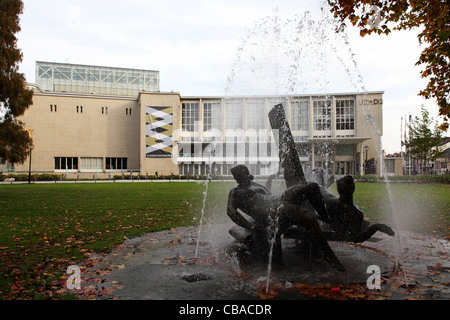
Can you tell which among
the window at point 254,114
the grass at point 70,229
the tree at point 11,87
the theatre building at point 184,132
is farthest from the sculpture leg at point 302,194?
the window at point 254,114

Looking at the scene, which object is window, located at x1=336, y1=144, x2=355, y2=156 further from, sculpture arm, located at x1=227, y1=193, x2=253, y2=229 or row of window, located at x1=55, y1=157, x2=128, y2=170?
sculpture arm, located at x1=227, y1=193, x2=253, y2=229

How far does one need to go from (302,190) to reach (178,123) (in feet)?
174

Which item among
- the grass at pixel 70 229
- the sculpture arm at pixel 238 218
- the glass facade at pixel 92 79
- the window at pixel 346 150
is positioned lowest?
Result: the grass at pixel 70 229

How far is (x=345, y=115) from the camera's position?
52000mm

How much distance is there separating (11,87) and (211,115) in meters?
43.6

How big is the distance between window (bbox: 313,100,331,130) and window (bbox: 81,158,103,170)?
3991 cm

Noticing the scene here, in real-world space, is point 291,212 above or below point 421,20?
below

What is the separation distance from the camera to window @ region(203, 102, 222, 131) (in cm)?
5691

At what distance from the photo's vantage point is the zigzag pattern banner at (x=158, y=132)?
52.7m

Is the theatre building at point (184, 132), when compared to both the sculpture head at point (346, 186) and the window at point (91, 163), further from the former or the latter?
the sculpture head at point (346, 186)

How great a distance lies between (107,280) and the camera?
441 cm

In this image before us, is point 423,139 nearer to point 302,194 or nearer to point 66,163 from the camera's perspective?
point 302,194

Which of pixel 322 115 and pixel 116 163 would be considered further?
pixel 116 163

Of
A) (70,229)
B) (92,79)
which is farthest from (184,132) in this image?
(70,229)
